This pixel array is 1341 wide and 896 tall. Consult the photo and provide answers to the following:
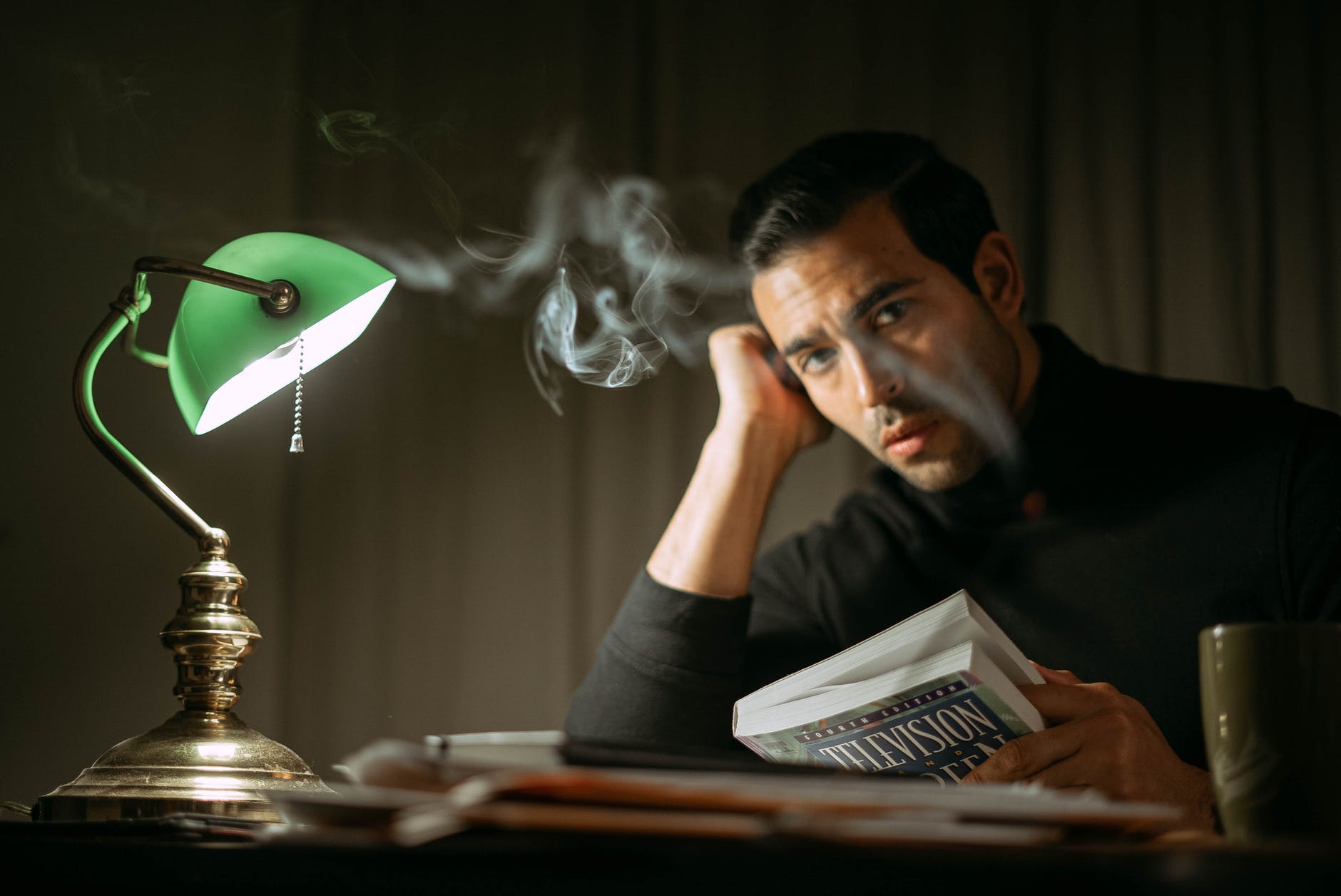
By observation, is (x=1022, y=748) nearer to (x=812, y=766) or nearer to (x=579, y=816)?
(x=812, y=766)

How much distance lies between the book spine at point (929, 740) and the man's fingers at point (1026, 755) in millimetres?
13

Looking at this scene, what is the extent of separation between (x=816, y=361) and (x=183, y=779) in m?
1.02

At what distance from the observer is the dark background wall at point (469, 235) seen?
5.48 ft

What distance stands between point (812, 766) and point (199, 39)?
66.8 inches

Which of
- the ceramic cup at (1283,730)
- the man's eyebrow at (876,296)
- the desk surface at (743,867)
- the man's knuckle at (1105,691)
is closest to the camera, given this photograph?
the desk surface at (743,867)

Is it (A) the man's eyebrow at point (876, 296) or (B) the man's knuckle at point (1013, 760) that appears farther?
(A) the man's eyebrow at point (876, 296)

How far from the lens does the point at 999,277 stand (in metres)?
1.67

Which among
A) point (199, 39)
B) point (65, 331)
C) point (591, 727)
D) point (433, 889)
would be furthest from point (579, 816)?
point (199, 39)

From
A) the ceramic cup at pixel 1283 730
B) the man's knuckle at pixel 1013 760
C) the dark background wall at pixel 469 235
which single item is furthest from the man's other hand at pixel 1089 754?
the dark background wall at pixel 469 235

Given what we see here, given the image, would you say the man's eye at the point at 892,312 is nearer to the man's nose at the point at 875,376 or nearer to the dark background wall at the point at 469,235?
the man's nose at the point at 875,376

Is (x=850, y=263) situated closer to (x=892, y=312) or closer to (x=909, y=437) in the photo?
(x=892, y=312)

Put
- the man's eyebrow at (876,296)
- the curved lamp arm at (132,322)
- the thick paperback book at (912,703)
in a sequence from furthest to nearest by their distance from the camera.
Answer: the man's eyebrow at (876,296)
the curved lamp arm at (132,322)
the thick paperback book at (912,703)

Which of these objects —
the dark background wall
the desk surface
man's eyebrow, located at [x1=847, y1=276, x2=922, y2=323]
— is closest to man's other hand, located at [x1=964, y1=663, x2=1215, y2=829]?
the desk surface

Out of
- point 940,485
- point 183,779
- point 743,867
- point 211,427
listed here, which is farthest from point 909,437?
point 743,867
